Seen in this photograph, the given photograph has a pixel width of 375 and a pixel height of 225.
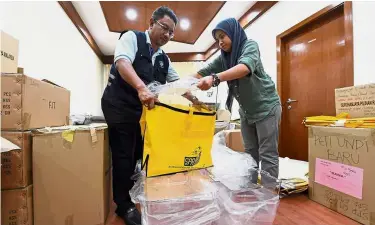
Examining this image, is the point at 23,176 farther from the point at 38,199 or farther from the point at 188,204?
the point at 188,204

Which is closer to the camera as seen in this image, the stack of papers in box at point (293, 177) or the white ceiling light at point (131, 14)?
the stack of papers in box at point (293, 177)

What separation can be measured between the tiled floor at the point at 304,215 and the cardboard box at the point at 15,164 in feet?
1.55

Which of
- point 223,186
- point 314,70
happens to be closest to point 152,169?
point 223,186

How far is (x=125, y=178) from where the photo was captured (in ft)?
3.70

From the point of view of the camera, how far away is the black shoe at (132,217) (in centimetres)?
106

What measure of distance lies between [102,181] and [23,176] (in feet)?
1.07

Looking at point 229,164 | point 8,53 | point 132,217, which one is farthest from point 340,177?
point 8,53

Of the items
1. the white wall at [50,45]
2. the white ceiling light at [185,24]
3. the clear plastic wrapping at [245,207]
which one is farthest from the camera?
the white ceiling light at [185,24]

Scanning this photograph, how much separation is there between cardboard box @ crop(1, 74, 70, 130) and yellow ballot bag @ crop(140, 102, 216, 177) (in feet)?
1.69

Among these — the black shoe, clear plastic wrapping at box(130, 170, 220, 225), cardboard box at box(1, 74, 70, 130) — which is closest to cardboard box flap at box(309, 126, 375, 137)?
clear plastic wrapping at box(130, 170, 220, 225)

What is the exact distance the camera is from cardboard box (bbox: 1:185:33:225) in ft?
2.99

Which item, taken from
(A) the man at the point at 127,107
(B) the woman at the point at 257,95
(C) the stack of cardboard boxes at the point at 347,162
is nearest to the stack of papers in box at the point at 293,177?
(C) the stack of cardboard boxes at the point at 347,162

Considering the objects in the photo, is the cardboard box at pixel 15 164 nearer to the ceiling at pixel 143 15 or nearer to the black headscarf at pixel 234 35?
the black headscarf at pixel 234 35

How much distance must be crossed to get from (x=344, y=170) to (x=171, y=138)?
107 centimetres
